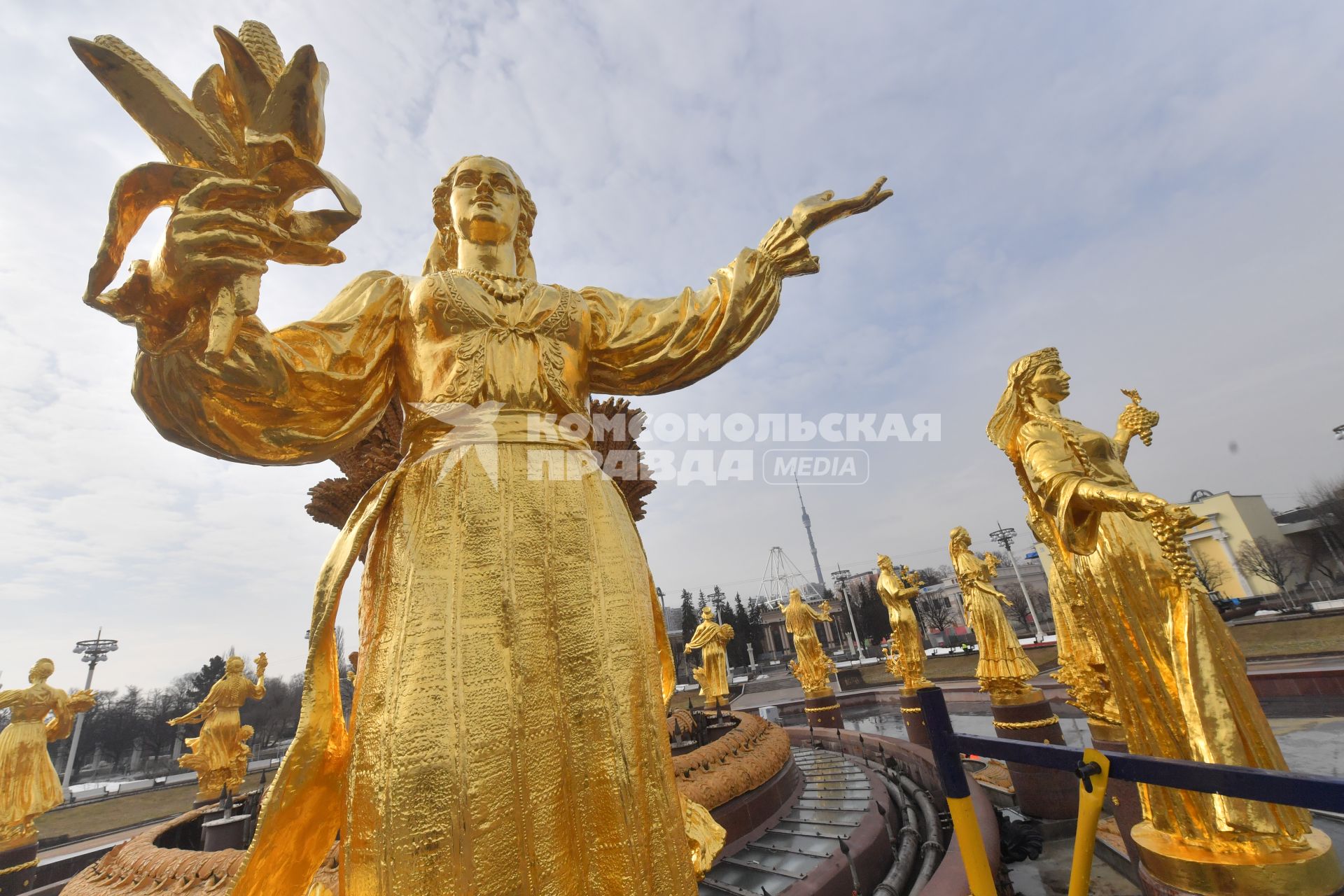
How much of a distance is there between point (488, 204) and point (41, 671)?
1256 centimetres

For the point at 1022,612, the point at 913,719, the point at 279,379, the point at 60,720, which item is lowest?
the point at 1022,612

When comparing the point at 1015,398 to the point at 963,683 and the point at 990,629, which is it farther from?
the point at 963,683

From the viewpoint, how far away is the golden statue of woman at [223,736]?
10.2 m

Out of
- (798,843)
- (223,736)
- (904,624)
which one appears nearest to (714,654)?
(904,624)

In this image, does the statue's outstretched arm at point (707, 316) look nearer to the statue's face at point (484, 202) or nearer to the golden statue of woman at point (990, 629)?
the statue's face at point (484, 202)

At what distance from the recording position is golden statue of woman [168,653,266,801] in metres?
10.2

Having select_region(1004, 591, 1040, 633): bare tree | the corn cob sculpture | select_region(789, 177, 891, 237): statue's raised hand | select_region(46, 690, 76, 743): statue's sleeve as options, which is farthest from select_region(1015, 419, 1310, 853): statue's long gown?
select_region(1004, 591, 1040, 633): bare tree

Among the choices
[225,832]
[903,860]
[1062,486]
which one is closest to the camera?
[1062,486]

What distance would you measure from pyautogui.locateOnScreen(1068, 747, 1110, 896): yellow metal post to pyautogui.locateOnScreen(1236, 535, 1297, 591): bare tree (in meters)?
45.1

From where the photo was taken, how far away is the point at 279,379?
5.59 feet

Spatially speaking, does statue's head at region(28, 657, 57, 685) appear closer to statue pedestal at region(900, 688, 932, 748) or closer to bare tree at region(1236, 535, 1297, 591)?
statue pedestal at region(900, 688, 932, 748)

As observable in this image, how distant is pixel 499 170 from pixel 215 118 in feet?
3.61

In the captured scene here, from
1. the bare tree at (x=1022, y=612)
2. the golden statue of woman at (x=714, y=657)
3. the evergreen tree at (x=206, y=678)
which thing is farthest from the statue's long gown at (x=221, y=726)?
the bare tree at (x=1022, y=612)

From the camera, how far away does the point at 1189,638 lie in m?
3.46
